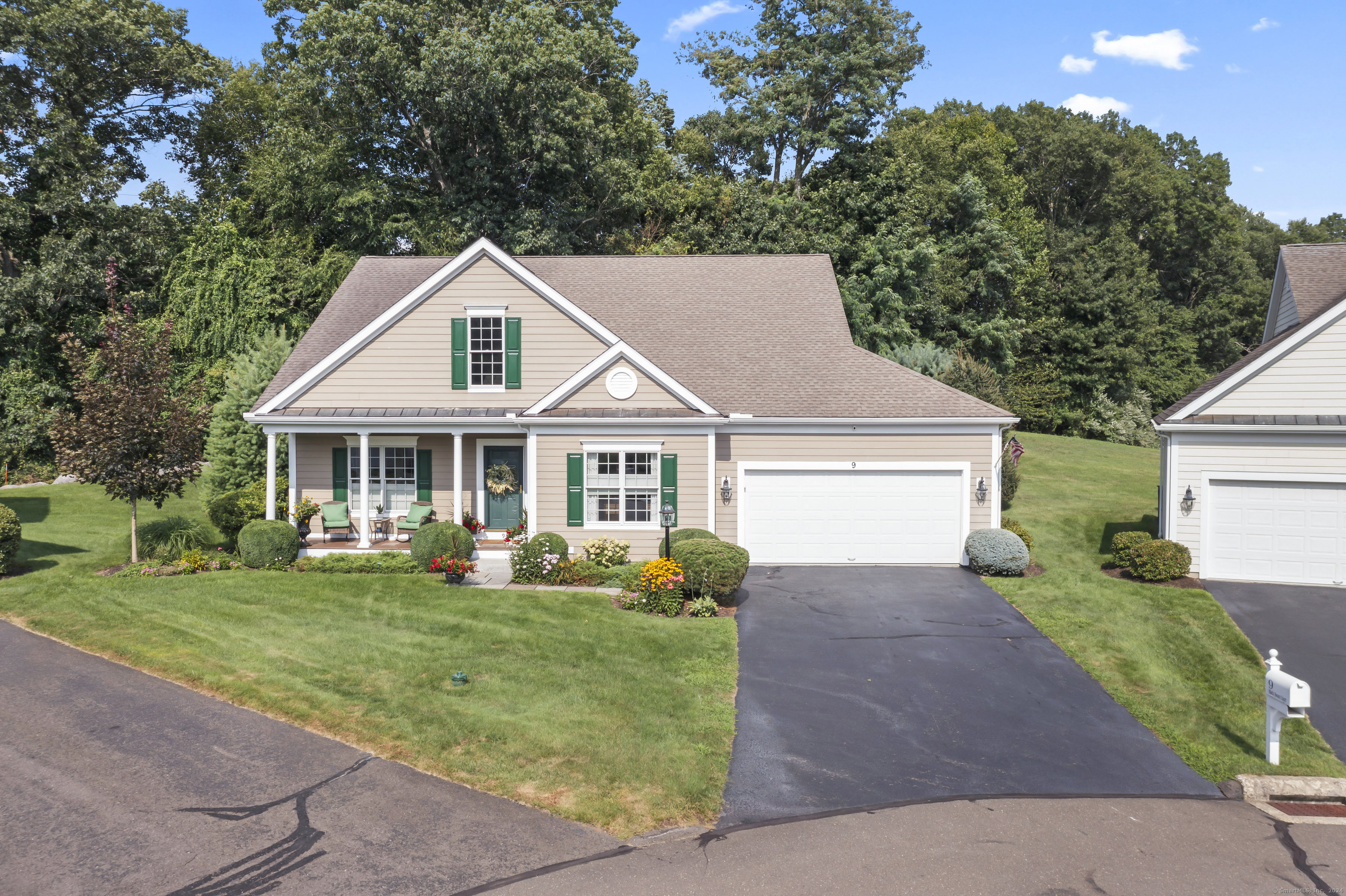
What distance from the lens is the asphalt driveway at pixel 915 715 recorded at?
8.38 meters

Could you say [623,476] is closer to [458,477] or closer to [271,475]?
[458,477]

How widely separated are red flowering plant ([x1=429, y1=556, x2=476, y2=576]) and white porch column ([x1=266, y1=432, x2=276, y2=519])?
4.26 metres

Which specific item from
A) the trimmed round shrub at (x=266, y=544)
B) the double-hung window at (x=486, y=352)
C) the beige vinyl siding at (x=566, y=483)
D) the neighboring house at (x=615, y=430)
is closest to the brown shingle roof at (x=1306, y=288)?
Answer: the neighboring house at (x=615, y=430)

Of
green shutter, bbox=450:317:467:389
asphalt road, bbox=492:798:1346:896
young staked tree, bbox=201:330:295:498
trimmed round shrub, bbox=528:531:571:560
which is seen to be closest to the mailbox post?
asphalt road, bbox=492:798:1346:896

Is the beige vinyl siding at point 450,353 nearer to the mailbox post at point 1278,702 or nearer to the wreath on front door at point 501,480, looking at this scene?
the wreath on front door at point 501,480

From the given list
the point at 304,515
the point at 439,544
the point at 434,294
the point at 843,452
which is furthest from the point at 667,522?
the point at 304,515

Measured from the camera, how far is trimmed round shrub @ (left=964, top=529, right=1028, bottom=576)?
17.0 m

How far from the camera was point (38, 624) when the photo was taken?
13.0 metres

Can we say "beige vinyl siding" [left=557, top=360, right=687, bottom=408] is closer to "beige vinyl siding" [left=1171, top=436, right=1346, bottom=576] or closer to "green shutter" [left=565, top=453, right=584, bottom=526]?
"green shutter" [left=565, top=453, right=584, bottom=526]

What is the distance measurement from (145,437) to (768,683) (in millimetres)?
13150

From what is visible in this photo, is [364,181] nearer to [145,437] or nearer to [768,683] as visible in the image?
[145,437]

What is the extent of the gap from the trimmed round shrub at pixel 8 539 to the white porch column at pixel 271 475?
172 inches

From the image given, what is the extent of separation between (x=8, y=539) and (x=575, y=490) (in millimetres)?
10752

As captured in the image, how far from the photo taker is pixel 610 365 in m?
17.8
